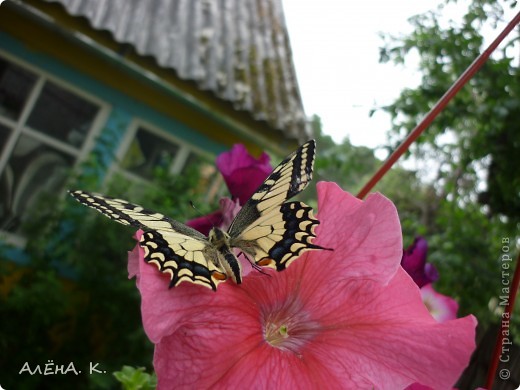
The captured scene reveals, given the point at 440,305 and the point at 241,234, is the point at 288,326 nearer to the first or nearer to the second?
the point at 241,234

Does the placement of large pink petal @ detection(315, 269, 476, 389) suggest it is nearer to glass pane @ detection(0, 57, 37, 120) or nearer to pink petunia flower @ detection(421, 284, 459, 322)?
pink petunia flower @ detection(421, 284, 459, 322)

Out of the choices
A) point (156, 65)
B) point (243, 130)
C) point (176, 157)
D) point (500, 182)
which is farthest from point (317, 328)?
point (176, 157)

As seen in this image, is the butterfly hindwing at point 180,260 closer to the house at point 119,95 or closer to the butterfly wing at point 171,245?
the butterfly wing at point 171,245

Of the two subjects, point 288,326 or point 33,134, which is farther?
point 33,134

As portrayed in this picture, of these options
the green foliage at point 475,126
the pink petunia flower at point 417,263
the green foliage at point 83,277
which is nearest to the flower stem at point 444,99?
the pink petunia flower at point 417,263

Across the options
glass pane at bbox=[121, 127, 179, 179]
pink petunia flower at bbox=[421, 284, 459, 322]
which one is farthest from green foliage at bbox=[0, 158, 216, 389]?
pink petunia flower at bbox=[421, 284, 459, 322]

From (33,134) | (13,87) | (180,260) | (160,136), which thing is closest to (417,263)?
(180,260)
